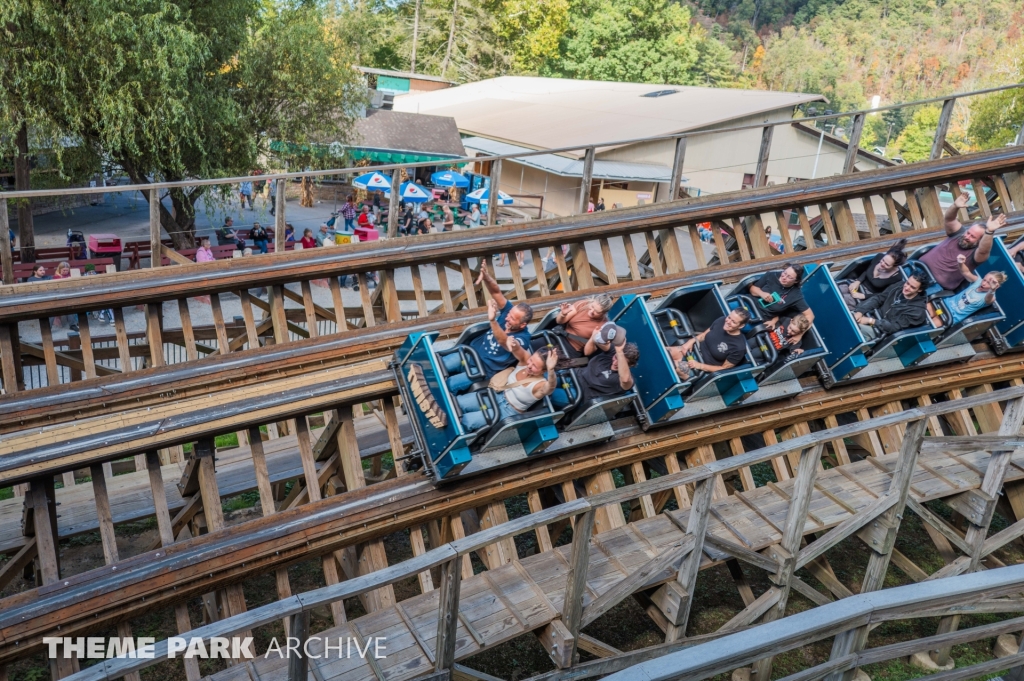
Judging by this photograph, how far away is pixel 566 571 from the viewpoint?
540 cm

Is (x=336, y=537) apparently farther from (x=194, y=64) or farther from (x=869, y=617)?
(x=194, y=64)

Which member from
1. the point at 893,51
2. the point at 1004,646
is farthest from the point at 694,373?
the point at 893,51

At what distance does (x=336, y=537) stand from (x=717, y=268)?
5743 mm

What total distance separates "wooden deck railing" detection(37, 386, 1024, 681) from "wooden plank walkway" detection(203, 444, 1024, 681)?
0.40 feet

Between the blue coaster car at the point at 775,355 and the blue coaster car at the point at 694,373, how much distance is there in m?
0.05

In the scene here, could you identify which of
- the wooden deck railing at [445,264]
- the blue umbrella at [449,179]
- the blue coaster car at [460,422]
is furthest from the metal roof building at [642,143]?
the blue coaster car at [460,422]

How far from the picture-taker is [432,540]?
6250 mm

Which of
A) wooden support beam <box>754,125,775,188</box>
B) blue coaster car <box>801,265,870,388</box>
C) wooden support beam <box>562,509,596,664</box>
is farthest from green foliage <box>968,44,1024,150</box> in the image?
wooden support beam <box>562,509,596,664</box>

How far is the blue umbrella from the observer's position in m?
20.4

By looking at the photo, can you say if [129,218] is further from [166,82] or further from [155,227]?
[155,227]

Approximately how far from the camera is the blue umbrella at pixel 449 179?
20438 mm

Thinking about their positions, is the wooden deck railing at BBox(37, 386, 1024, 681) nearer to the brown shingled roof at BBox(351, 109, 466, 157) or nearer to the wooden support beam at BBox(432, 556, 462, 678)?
the wooden support beam at BBox(432, 556, 462, 678)

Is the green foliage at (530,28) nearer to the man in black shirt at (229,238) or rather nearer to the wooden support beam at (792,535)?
the man in black shirt at (229,238)

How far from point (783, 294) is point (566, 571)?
3.79 meters
